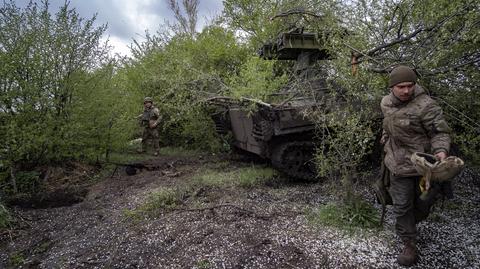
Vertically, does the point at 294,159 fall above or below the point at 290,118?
below

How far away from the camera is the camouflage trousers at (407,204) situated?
3.29 meters

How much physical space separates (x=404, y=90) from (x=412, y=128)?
35 cm

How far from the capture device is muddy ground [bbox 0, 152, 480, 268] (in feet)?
11.5

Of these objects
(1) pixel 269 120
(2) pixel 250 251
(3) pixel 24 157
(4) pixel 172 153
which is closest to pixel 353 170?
(2) pixel 250 251

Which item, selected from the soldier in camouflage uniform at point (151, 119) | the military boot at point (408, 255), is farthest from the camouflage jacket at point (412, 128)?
the soldier in camouflage uniform at point (151, 119)

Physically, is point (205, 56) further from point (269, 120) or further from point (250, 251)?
point (250, 251)

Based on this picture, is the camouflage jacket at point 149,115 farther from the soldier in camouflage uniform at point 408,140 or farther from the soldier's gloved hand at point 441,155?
the soldier's gloved hand at point 441,155

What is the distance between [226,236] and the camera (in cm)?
399

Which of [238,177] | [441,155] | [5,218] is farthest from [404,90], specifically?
[5,218]

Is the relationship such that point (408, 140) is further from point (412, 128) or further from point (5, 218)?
point (5, 218)

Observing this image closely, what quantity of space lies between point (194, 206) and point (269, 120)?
6.54ft

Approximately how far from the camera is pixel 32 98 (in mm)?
6492

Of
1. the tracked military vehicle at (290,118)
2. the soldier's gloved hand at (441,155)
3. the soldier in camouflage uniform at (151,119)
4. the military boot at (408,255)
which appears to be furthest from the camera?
the soldier in camouflage uniform at (151,119)

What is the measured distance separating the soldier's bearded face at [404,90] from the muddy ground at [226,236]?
1.57 meters
